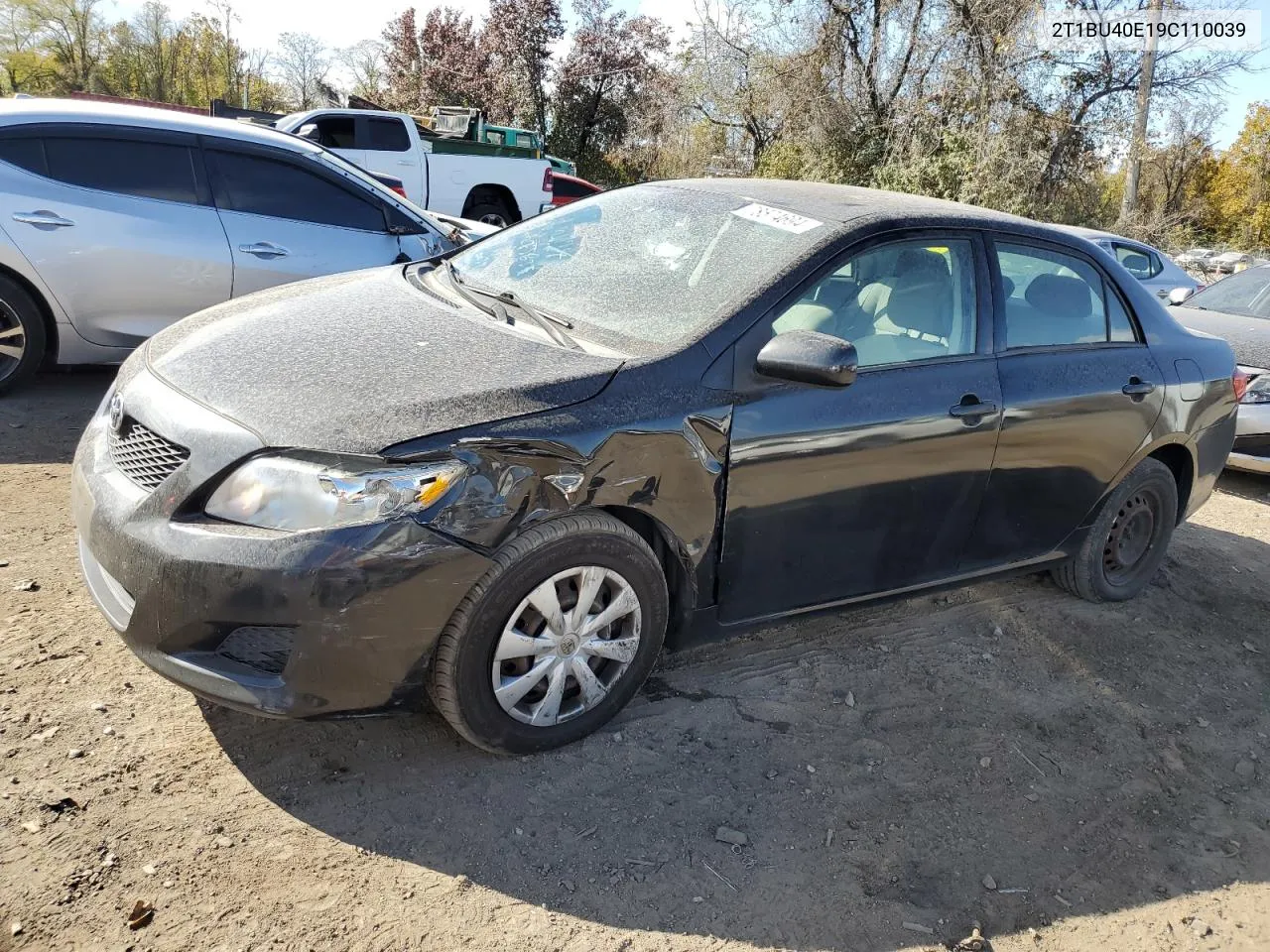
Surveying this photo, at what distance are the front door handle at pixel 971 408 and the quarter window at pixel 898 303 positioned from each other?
0.60ft

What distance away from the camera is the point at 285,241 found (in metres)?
6.07

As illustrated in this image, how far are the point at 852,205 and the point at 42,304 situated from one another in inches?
174

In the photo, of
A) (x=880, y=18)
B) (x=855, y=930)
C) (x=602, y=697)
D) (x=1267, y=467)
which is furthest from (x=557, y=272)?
(x=880, y=18)

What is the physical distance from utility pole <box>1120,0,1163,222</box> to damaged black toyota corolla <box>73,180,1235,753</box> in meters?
18.6

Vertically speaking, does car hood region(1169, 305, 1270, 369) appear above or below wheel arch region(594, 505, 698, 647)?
above

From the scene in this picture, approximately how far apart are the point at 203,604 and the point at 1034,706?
2899mm

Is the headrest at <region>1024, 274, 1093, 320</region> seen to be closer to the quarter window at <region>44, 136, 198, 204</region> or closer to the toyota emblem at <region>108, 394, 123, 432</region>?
the toyota emblem at <region>108, 394, 123, 432</region>

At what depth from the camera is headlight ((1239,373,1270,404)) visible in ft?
22.2

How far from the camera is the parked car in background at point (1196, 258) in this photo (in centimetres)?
2105

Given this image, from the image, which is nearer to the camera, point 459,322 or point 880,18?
point 459,322

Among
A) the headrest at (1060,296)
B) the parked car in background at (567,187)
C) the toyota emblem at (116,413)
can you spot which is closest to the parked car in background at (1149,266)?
the headrest at (1060,296)

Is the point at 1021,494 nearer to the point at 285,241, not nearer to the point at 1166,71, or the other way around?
the point at 285,241

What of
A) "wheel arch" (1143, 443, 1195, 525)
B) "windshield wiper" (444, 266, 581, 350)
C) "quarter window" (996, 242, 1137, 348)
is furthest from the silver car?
"wheel arch" (1143, 443, 1195, 525)

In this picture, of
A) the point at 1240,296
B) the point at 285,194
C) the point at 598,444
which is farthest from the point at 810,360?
the point at 1240,296
